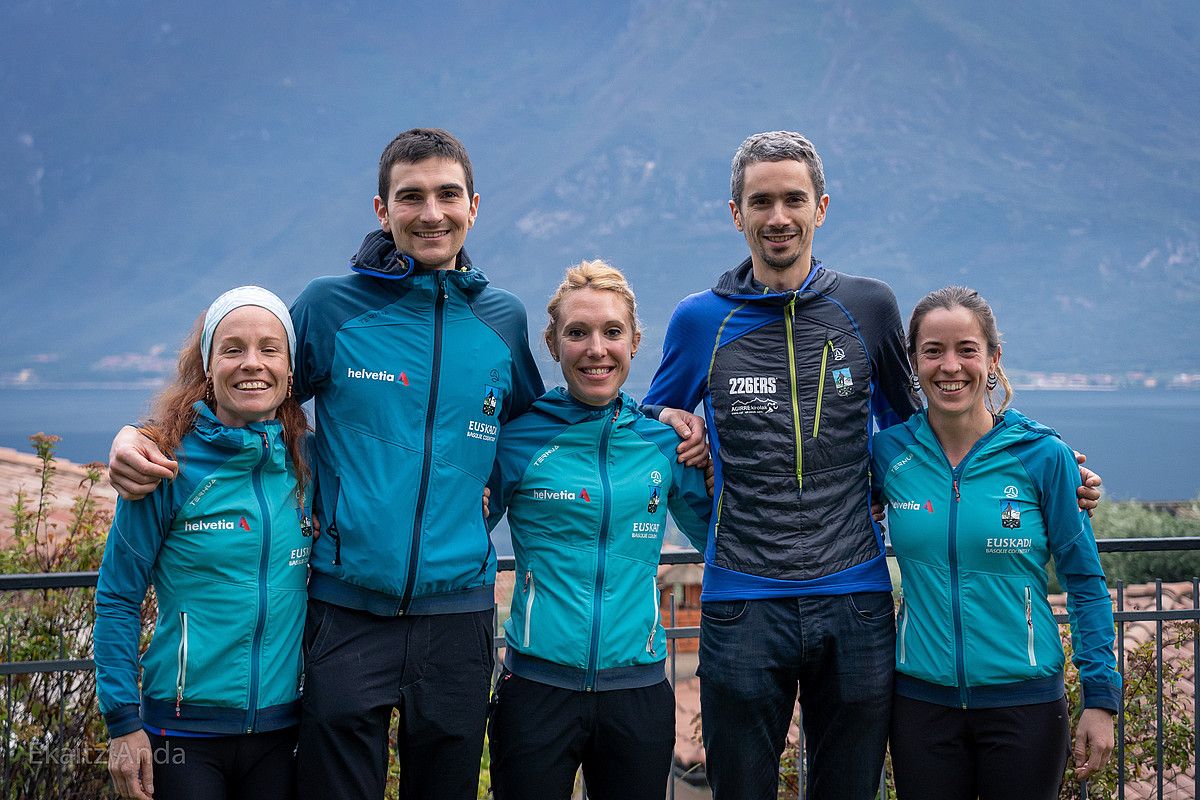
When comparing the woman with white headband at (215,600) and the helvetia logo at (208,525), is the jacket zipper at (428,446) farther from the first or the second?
the helvetia logo at (208,525)

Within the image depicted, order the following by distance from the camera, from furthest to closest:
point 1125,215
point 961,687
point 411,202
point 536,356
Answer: point 1125,215 < point 536,356 < point 411,202 < point 961,687

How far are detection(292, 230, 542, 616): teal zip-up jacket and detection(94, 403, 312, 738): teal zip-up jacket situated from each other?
144 millimetres

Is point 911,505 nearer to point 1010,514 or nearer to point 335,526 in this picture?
point 1010,514

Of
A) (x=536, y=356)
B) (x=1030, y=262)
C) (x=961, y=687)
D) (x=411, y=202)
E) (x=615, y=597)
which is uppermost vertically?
(x=1030, y=262)

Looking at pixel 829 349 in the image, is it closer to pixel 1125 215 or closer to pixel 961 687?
pixel 961 687

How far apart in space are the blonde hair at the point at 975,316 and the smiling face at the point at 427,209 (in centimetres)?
123

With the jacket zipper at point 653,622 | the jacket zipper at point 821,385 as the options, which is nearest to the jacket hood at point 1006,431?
the jacket zipper at point 821,385

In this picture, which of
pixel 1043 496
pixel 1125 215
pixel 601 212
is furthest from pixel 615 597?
pixel 1125 215

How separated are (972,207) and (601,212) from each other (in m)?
66.0

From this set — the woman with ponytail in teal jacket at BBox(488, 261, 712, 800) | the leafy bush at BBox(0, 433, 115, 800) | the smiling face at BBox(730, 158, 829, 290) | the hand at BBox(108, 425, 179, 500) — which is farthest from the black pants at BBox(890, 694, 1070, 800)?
the leafy bush at BBox(0, 433, 115, 800)

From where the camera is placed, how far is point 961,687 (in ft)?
8.28

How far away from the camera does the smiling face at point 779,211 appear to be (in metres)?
2.78

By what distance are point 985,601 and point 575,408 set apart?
114 cm

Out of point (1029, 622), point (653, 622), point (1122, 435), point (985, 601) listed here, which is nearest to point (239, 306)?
point (653, 622)
